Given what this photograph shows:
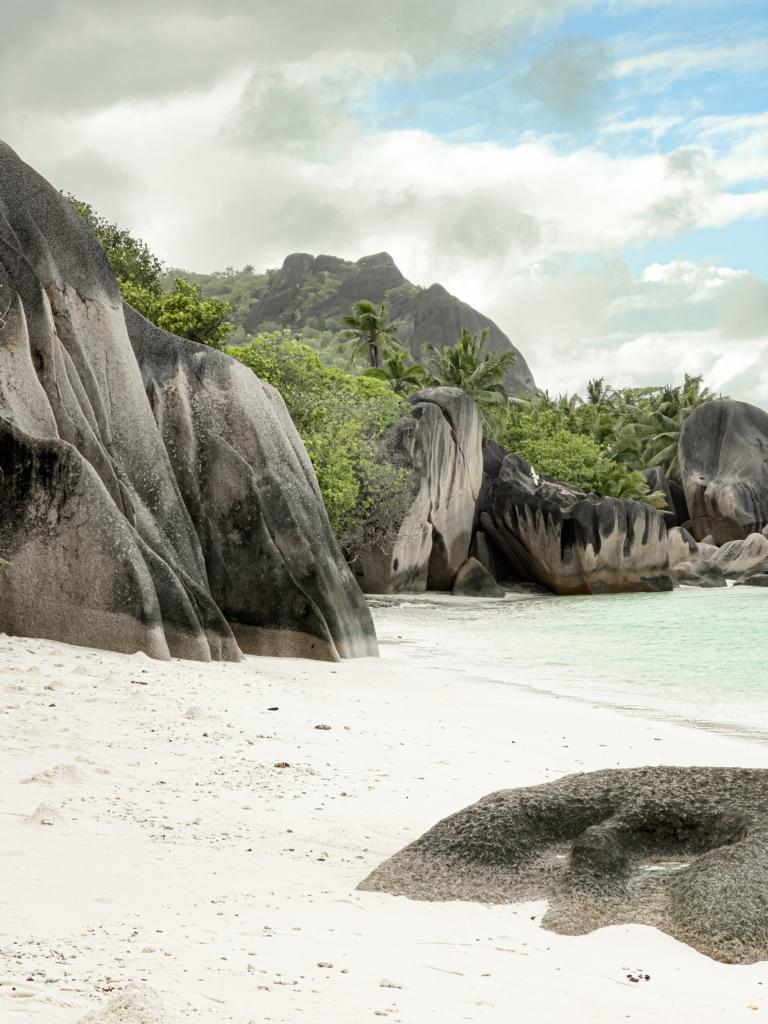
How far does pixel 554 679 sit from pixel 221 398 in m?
5.49

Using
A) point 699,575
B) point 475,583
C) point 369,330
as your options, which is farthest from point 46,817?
point 369,330

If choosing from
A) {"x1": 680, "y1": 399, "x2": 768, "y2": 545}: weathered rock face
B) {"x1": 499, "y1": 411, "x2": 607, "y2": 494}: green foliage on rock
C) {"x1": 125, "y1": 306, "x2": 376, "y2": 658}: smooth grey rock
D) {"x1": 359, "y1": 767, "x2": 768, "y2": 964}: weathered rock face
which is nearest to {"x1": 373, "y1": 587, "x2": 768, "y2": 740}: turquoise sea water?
{"x1": 125, "y1": 306, "x2": 376, "y2": 658}: smooth grey rock

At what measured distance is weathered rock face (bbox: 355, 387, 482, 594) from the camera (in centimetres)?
3244

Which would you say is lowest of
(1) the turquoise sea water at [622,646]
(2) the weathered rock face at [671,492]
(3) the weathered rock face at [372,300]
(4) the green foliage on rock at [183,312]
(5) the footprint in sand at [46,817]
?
(1) the turquoise sea water at [622,646]

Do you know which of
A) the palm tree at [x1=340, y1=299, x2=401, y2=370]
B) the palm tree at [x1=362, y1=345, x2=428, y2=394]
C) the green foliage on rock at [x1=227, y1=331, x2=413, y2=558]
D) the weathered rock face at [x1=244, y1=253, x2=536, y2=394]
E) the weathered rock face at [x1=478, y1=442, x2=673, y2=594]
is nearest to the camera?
the green foliage on rock at [x1=227, y1=331, x2=413, y2=558]

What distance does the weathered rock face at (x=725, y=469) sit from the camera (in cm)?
4844

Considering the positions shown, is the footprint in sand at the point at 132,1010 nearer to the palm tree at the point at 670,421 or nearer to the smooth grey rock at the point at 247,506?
the smooth grey rock at the point at 247,506

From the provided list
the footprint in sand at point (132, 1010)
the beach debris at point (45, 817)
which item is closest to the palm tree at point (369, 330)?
the beach debris at point (45, 817)

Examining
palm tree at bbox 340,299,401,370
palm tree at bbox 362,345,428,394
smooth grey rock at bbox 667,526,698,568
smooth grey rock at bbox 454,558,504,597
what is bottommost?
smooth grey rock at bbox 454,558,504,597

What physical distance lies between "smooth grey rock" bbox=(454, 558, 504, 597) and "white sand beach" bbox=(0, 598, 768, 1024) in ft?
84.1

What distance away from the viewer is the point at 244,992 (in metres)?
2.74

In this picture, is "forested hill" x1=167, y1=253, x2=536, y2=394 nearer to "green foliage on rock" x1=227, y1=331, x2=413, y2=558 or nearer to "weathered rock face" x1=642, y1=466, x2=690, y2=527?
"weathered rock face" x1=642, y1=466, x2=690, y2=527

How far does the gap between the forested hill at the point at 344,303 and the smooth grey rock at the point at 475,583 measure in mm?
62375

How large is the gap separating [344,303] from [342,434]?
8722cm
